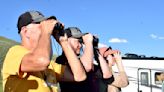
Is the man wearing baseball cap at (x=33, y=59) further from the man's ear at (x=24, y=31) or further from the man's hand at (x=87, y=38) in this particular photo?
the man's hand at (x=87, y=38)

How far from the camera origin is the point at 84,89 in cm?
593

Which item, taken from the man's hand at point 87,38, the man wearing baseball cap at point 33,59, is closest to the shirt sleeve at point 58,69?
the man wearing baseball cap at point 33,59

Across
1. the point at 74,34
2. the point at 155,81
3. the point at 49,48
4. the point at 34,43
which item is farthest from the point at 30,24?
the point at 155,81

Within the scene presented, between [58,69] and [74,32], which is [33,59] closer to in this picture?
[58,69]

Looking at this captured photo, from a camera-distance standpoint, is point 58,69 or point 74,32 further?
point 74,32

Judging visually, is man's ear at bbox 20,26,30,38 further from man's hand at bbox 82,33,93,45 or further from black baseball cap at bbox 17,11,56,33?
man's hand at bbox 82,33,93,45

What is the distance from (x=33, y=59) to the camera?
171 inches

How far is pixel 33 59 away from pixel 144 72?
1519cm

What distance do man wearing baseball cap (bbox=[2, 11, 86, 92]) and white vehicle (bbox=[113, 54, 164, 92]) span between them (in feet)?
44.2

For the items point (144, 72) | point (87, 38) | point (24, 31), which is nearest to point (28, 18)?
point (24, 31)

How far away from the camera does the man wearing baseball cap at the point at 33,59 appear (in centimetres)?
436

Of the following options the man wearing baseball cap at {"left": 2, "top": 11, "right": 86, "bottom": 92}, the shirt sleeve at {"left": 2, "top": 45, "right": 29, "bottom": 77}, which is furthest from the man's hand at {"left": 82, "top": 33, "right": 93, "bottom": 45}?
the shirt sleeve at {"left": 2, "top": 45, "right": 29, "bottom": 77}

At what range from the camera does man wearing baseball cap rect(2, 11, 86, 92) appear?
172 inches

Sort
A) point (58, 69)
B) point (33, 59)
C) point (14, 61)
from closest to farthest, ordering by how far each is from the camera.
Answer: point (33, 59) < point (14, 61) < point (58, 69)
